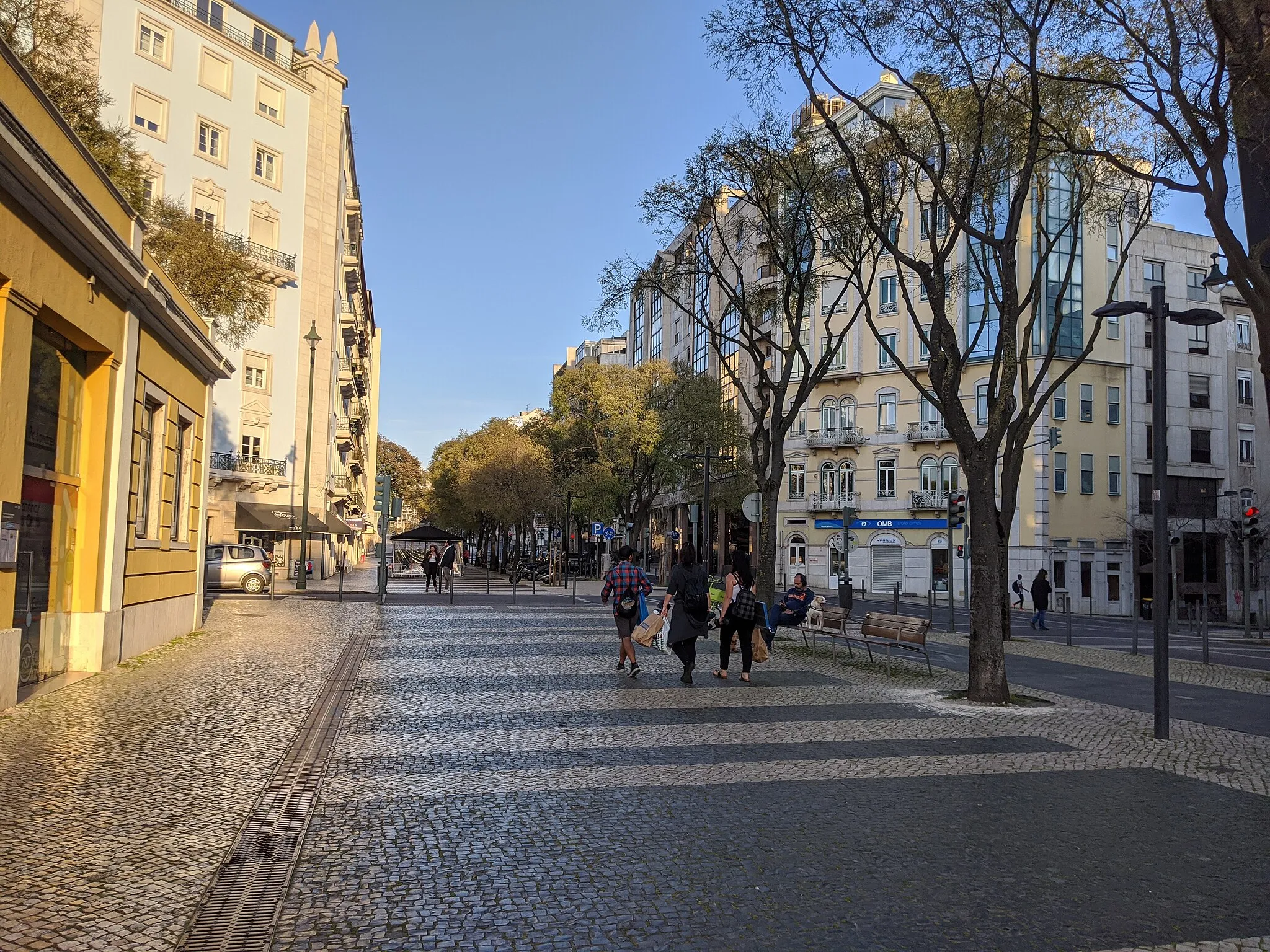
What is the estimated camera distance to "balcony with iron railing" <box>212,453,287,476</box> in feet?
141

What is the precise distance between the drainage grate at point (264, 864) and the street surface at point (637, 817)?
0.06 meters

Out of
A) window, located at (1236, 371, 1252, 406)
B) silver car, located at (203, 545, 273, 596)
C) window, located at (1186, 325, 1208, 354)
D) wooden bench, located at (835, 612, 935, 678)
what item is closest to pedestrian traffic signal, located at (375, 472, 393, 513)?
silver car, located at (203, 545, 273, 596)

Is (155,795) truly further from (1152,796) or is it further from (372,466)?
(372,466)

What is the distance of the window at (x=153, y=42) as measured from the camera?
4081 cm

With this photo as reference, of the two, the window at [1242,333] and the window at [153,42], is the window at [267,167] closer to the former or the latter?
the window at [153,42]

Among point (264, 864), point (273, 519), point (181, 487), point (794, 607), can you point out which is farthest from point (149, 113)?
point (264, 864)

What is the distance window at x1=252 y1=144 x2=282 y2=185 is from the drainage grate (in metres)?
42.5

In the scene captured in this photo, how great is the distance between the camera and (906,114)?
18.6 meters

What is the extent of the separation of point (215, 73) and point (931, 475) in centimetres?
3781

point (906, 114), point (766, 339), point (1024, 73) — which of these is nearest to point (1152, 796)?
point (1024, 73)

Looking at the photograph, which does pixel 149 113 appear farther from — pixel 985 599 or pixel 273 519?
pixel 985 599

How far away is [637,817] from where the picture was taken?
6.29 meters

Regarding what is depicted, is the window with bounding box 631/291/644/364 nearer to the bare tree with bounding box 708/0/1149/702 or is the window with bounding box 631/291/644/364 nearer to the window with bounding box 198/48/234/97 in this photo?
the window with bounding box 198/48/234/97

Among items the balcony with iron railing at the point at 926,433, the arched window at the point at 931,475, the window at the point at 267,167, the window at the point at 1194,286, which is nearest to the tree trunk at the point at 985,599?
the balcony with iron railing at the point at 926,433
